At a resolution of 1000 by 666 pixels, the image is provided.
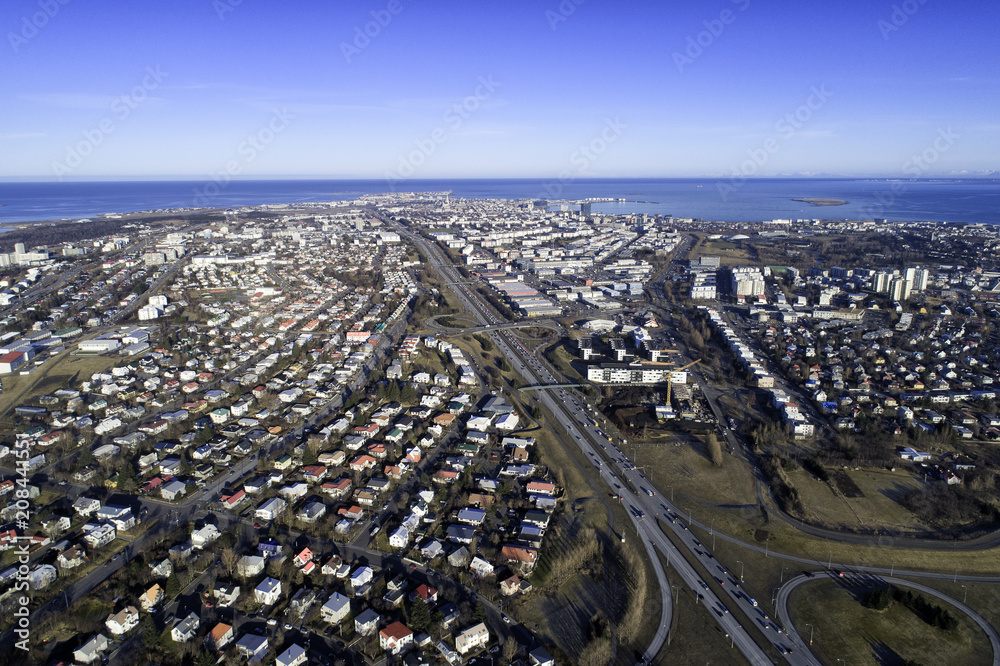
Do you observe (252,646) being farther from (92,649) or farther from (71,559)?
(71,559)

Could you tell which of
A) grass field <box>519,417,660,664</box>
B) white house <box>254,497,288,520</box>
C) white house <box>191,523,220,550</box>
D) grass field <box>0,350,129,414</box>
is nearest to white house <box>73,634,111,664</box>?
white house <box>191,523,220,550</box>

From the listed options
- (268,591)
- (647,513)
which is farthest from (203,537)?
(647,513)

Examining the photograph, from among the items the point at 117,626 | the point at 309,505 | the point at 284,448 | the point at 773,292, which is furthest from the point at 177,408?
the point at 773,292

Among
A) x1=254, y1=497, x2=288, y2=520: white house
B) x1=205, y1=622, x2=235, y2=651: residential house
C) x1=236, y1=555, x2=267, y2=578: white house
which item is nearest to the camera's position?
x1=205, y1=622, x2=235, y2=651: residential house

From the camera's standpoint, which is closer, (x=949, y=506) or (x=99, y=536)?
(x=99, y=536)

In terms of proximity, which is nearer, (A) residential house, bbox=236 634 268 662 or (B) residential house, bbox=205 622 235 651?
(A) residential house, bbox=236 634 268 662

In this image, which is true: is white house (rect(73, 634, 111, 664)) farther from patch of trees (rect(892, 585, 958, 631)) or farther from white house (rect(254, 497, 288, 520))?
patch of trees (rect(892, 585, 958, 631))

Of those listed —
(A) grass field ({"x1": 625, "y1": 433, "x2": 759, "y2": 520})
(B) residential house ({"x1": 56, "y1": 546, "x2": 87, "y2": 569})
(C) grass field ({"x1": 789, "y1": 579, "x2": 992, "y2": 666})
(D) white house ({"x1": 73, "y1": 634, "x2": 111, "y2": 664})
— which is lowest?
(C) grass field ({"x1": 789, "y1": 579, "x2": 992, "y2": 666})
